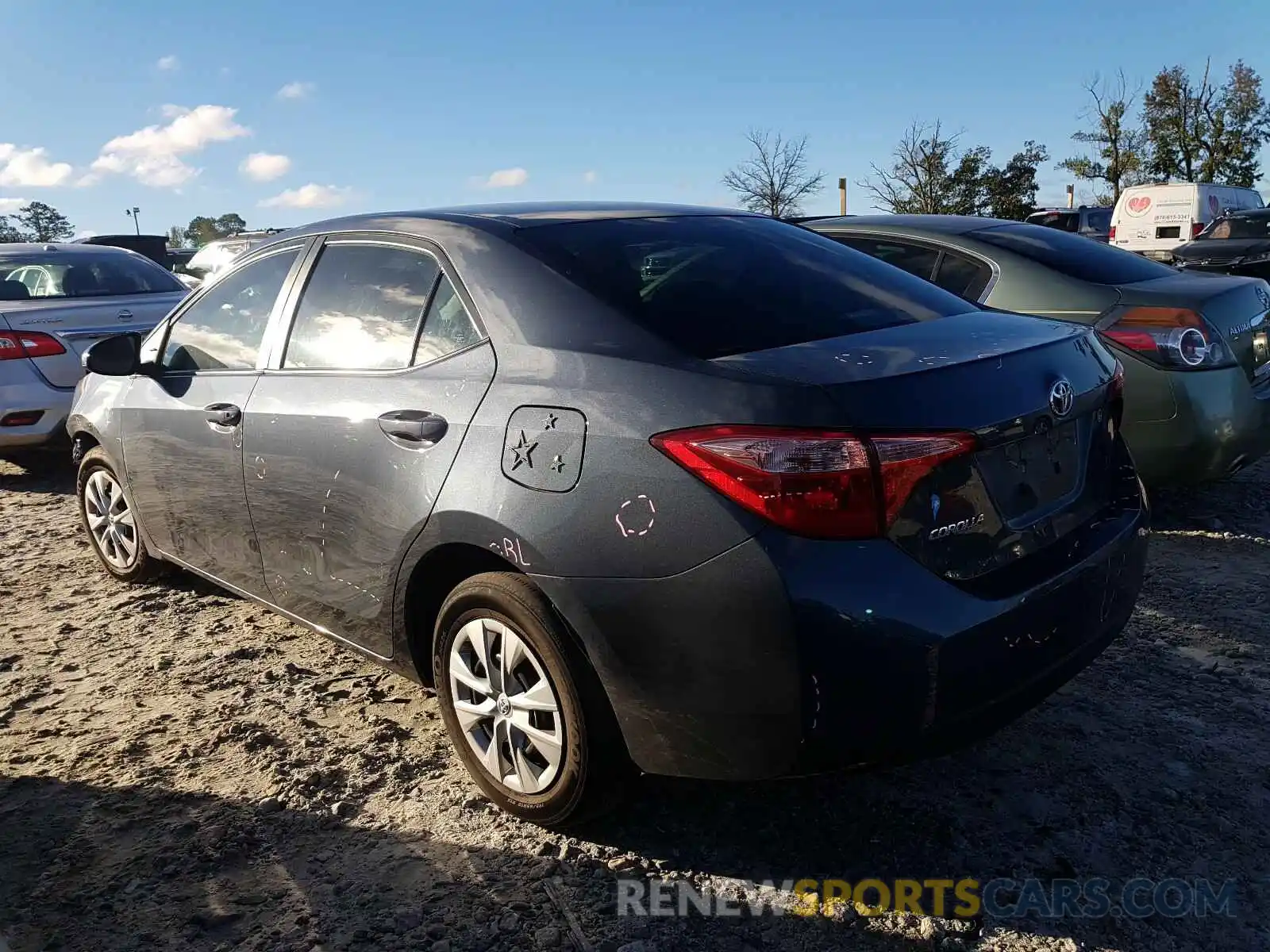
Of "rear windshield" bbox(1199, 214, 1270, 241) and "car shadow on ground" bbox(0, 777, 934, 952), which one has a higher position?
"rear windshield" bbox(1199, 214, 1270, 241)

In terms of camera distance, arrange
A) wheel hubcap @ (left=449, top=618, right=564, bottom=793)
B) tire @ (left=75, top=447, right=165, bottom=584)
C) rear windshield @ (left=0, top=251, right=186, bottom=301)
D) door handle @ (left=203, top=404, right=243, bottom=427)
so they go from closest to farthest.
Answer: wheel hubcap @ (left=449, top=618, right=564, bottom=793) < door handle @ (left=203, top=404, right=243, bottom=427) < tire @ (left=75, top=447, right=165, bottom=584) < rear windshield @ (left=0, top=251, right=186, bottom=301)

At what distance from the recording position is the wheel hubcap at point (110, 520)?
15.1 ft

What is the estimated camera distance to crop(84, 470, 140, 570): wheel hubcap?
460 centimetres

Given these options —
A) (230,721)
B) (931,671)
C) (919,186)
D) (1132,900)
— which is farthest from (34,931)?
(919,186)

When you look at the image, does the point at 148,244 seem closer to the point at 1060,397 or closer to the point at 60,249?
the point at 60,249

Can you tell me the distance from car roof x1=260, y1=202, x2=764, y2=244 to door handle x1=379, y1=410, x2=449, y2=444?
0.59 metres

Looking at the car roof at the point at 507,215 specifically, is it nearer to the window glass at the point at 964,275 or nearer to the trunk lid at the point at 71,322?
the window glass at the point at 964,275

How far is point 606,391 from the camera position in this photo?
7.59 feet

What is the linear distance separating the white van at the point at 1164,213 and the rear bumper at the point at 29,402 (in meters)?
19.1

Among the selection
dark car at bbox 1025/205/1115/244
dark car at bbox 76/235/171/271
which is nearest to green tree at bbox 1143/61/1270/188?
dark car at bbox 1025/205/1115/244

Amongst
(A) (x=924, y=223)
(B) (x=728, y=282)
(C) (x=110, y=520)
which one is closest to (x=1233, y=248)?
(A) (x=924, y=223)

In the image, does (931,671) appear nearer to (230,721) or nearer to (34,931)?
(34,931)

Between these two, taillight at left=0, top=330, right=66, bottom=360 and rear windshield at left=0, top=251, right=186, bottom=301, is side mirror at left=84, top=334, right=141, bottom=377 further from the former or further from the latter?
rear windshield at left=0, top=251, right=186, bottom=301

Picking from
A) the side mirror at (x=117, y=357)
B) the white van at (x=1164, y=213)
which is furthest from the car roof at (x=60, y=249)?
the white van at (x=1164, y=213)
